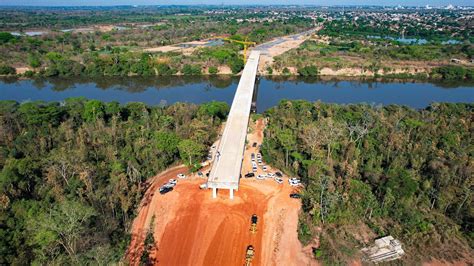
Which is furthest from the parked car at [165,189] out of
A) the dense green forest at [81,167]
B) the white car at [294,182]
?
the white car at [294,182]

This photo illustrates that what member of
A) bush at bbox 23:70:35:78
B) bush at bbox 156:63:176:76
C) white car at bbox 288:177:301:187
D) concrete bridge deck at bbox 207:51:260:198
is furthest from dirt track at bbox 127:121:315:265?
bush at bbox 23:70:35:78

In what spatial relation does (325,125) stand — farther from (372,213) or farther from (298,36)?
(298,36)

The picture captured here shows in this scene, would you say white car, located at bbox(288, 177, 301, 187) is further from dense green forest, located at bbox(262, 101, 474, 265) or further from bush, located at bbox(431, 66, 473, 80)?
bush, located at bbox(431, 66, 473, 80)

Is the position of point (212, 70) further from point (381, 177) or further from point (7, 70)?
point (381, 177)

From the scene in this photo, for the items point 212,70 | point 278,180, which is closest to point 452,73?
point 212,70

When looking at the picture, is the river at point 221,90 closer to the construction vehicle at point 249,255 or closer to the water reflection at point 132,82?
the water reflection at point 132,82

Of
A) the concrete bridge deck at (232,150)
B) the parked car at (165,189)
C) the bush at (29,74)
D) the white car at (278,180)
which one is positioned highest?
the concrete bridge deck at (232,150)

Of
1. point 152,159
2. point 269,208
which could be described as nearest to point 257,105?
point 152,159
